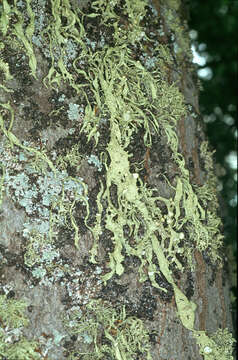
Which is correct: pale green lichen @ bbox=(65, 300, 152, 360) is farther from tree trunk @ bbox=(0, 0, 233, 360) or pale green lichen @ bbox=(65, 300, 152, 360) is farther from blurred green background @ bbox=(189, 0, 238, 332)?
blurred green background @ bbox=(189, 0, 238, 332)

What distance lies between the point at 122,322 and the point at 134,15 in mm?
618

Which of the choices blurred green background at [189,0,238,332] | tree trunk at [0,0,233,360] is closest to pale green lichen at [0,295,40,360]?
tree trunk at [0,0,233,360]

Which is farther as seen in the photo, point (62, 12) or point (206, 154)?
point (206, 154)

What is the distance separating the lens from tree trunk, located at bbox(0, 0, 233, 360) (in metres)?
0.70

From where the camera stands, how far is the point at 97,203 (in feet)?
2.45

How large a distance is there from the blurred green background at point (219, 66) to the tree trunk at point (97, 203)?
1.10 metres

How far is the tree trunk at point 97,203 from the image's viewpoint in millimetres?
702

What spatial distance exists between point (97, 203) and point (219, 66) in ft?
4.85

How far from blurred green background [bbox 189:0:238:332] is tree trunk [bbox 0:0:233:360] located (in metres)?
1.10

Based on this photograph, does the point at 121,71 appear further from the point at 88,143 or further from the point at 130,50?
the point at 88,143

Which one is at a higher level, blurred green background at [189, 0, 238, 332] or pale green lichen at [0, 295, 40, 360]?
blurred green background at [189, 0, 238, 332]

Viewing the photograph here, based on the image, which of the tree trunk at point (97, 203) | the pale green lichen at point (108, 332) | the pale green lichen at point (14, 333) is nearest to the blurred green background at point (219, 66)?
the tree trunk at point (97, 203)

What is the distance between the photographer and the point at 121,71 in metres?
0.81

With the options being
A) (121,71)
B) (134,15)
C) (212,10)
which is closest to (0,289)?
(121,71)
